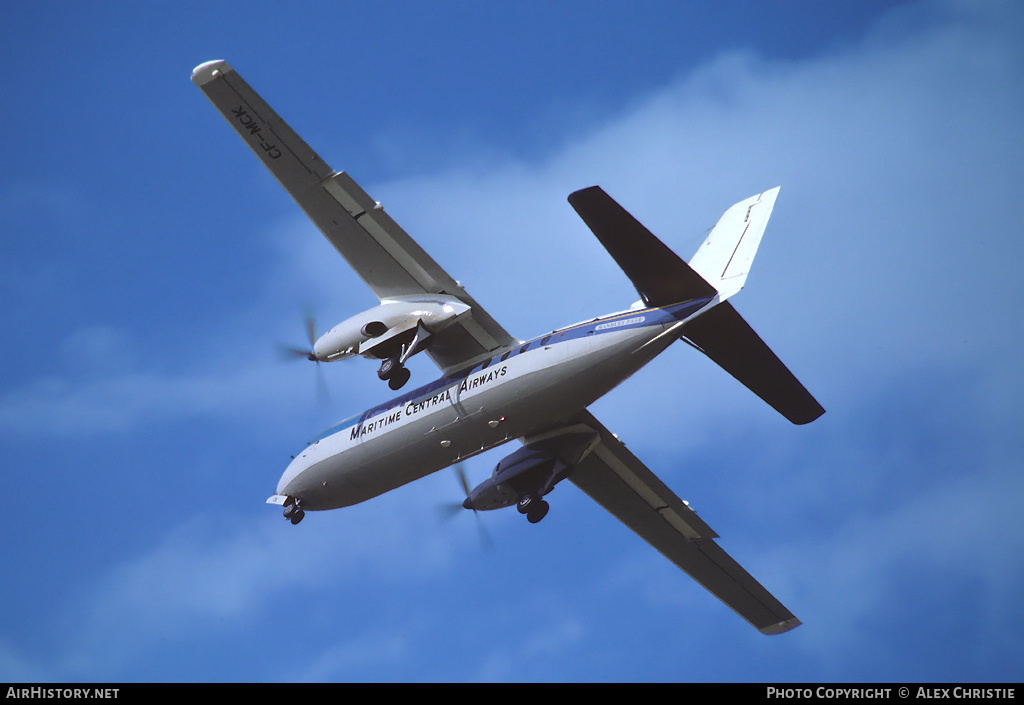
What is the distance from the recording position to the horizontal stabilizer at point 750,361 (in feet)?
87.3

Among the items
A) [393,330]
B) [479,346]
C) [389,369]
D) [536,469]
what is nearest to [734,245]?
[479,346]

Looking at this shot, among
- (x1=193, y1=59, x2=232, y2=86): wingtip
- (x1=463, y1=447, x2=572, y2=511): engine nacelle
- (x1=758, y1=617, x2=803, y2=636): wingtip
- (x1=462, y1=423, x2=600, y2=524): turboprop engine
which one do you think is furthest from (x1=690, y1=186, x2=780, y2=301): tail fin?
(x1=758, y1=617, x2=803, y2=636): wingtip

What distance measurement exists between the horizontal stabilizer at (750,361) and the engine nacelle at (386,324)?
5745 mm

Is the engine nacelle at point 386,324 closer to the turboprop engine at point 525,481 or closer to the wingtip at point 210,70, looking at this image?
the turboprop engine at point 525,481

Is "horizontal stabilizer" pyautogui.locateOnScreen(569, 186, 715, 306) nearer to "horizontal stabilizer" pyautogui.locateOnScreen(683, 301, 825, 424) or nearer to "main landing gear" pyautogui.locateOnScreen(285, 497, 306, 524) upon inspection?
"horizontal stabilizer" pyautogui.locateOnScreen(683, 301, 825, 424)

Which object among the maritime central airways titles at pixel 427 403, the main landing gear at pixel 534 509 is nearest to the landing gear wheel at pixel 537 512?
the main landing gear at pixel 534 509

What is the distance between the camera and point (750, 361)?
27.1 metres

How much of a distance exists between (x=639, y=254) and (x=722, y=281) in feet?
7.59

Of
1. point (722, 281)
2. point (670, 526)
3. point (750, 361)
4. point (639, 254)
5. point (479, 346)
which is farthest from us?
point (670, 526)

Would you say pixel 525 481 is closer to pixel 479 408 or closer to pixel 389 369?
pixel 479 408
